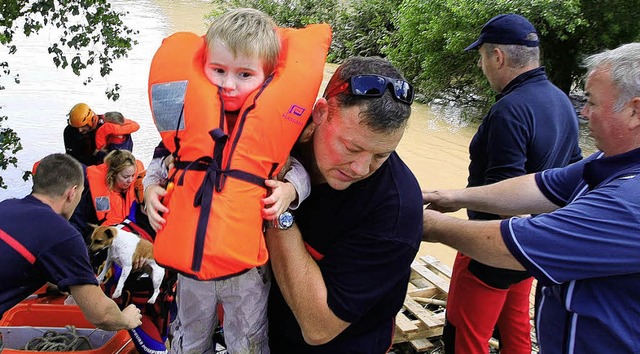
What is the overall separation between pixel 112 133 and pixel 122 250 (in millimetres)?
2745

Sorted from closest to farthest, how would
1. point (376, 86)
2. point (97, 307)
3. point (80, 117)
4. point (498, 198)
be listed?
point (376, 86), point (498, 198), point (97, 307), point (80, 117)

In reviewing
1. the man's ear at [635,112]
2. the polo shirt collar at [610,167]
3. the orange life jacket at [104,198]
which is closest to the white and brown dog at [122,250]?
the orange life jacket at [104,198]

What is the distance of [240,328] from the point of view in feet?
6.92

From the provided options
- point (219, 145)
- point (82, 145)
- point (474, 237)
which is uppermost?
point (219, 145)

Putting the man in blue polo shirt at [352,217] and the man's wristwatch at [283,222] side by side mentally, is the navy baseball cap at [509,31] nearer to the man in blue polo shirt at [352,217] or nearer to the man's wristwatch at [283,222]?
the man in blue polo shirt at [352,217]

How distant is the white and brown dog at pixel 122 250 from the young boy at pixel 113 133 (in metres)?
2.52

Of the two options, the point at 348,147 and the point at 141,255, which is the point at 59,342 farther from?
the point at 348,147

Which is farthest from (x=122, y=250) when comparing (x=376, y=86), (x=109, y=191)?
(x=376, y=86)

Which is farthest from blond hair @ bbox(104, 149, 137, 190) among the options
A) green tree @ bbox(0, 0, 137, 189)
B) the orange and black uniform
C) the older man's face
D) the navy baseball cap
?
the older man's face

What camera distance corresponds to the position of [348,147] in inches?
68.6

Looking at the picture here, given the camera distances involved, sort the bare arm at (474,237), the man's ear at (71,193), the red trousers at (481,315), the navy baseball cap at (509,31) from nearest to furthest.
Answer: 1. the bare arm at (474,237)
2. the man's ear at (71,193)
3. the red trousers at (481,315)
4. the navy baseball cap at (509,31)

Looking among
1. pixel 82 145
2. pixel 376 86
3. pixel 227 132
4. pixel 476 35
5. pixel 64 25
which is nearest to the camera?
pixel 376 86

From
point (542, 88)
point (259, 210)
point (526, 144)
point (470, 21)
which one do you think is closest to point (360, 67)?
point (259, 210)

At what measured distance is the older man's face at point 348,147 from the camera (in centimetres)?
170
